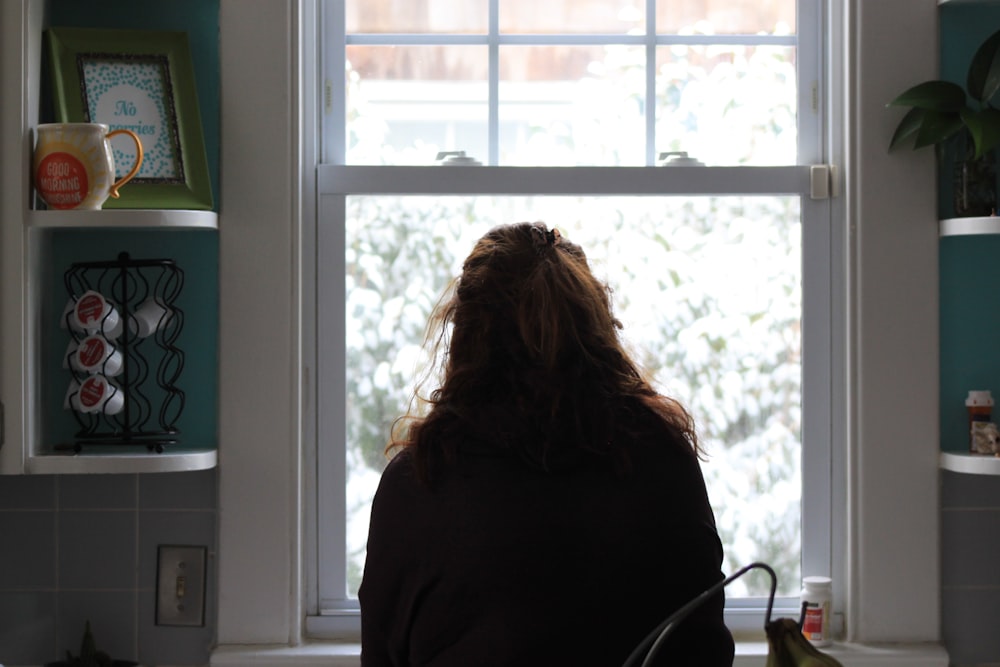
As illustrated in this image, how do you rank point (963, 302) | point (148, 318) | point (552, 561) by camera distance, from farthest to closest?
point (963, 302) → point (148, 318) → point (552, 561)

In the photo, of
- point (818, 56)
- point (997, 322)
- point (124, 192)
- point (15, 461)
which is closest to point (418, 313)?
point (124, 192)

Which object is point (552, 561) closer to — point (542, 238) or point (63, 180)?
point (542, 238)

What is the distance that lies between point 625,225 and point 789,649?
4.40ft

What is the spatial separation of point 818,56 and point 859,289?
0.43 m

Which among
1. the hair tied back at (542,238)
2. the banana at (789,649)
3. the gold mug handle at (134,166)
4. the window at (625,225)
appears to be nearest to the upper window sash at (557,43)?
the window at (625,225)

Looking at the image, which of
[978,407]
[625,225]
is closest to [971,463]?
[978,407]

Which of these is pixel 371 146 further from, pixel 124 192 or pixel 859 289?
pixel 859 289

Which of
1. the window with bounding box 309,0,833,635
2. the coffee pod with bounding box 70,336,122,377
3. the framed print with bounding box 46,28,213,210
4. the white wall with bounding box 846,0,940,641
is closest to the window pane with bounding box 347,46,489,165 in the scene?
the window with bounding box 309,0,833,635

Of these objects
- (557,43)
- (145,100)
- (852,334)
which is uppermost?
(557,43)

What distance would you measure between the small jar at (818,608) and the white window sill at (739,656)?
0.10ft

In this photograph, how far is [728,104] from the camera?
2.07m

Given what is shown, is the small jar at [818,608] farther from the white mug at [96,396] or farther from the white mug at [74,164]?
the white mug at [74,164]

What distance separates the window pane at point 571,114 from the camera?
206 cm

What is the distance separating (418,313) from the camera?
6.76 feet
